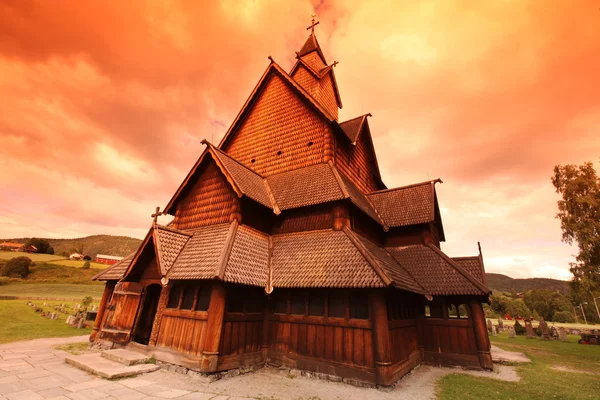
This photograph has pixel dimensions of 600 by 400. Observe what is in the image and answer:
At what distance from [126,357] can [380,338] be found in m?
8.46

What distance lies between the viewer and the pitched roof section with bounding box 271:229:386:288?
8373mm

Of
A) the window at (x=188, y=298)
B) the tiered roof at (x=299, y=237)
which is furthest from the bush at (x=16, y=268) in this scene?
the window at (x=188, y=298)

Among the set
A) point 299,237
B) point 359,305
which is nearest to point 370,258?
point 359,305

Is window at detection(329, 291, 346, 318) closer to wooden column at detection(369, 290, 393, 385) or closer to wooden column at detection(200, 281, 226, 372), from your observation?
wooden column at detection(369, 290, 393, 385)

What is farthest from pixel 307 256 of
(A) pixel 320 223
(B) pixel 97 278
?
(B) pixel 97 278

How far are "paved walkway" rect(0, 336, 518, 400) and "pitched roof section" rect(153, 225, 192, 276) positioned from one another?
11.1 feet

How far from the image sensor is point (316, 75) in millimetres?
18469

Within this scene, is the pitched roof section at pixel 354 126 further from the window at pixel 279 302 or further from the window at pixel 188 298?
the window at pixel 188 298

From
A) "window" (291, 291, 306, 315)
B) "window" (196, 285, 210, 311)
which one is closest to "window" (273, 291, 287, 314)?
"window" (291, 291, 306, 315)

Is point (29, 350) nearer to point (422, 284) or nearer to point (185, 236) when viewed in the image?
point (185, 236)

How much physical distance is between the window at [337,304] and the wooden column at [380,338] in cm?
102

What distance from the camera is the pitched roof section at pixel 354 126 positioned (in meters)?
15.5

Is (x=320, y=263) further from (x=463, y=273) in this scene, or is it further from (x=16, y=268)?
(x=16, y=268)

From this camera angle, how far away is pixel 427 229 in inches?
535
